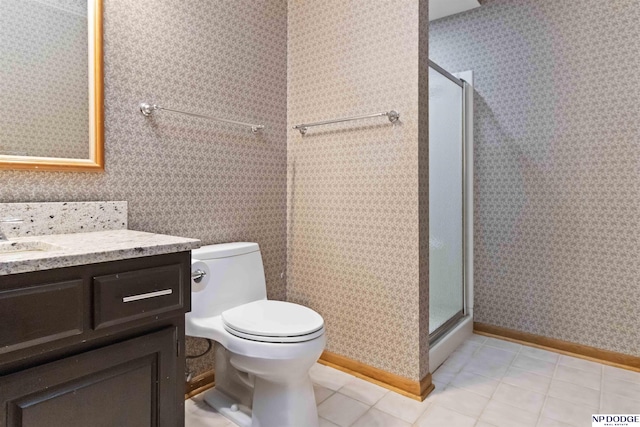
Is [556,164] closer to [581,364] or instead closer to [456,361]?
[581,364]

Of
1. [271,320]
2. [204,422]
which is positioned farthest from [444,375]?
[204,422]

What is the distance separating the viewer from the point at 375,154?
1990 millimetres

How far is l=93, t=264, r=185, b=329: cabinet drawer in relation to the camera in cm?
97

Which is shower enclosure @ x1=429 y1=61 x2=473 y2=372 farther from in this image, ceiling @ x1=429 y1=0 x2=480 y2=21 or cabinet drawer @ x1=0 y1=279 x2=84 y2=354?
cabinet drawer @ x1=0 y1=279 x2=84 y2=354

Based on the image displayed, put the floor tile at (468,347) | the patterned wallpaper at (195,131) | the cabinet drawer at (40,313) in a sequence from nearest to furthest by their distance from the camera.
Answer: the cabinet drawer at (40,313)
the patterned wallpaper at (195,131)
the floor tile at (468,347)

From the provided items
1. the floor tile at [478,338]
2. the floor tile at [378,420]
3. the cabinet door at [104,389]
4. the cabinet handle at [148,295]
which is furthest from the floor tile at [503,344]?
the cabinet handle at [148,295]

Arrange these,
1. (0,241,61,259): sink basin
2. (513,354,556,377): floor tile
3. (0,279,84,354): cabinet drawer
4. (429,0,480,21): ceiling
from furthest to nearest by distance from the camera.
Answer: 1. (429,0,480,21): ceiling
2. (513,354,556,377): floor tile
3. (0,241,61,259): sink basin
4. (0,279,84,354): cabinet drawer

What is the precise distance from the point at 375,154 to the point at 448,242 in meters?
0.90

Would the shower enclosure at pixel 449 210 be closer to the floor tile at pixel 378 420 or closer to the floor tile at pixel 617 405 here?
the floor tile at pixel 378 420

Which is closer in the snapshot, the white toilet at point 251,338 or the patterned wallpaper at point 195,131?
the white toilet at point 251,338

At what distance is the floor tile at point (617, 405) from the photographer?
1.74 meters

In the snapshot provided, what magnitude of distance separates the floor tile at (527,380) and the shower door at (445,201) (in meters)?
0.42

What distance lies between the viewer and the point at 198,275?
1671mm

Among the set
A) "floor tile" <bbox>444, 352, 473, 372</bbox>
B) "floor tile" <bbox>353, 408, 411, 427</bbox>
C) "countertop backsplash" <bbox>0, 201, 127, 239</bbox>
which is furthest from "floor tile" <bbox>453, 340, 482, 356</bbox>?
"countertop backsplash" <bbox>0, 201, 127, 239</bbox>
